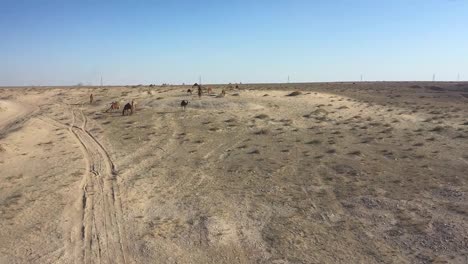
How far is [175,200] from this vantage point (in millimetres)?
14797

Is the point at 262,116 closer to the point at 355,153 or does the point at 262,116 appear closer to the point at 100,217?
the point at 355,153

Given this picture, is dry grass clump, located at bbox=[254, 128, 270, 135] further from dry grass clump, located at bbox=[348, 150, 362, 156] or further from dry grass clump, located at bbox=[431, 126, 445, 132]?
dry grass clump, located at bbox=[431, 126, 445, 132]

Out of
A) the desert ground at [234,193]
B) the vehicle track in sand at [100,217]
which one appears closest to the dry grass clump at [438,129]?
the desert ground at [234,193]

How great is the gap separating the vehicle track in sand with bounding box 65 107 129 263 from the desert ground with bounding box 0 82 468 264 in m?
0.05

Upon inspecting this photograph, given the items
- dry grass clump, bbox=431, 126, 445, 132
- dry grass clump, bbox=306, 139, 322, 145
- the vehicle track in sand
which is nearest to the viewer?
the vehicle track in sand

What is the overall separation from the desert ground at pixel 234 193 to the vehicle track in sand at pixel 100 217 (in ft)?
0.15

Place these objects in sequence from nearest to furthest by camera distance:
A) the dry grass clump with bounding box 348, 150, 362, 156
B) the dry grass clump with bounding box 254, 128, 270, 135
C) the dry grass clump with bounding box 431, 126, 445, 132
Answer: the dry grass clump with bounding box 348, 150, 362, 156
the dry grass clump with bounding box 254, 128, 270, 135
the dry grass clump with bounding box 431, 126, 445, 132

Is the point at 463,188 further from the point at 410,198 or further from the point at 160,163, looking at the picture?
the point at 160,163

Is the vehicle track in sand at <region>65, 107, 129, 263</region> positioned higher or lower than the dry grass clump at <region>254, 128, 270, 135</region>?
lower

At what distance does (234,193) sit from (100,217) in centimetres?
448

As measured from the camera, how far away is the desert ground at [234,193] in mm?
11078

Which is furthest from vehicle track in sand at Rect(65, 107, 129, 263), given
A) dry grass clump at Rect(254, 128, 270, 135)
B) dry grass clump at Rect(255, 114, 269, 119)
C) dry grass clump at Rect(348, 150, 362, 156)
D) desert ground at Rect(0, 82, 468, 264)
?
dry grass clump at Rect(255, 114, 269, 119)

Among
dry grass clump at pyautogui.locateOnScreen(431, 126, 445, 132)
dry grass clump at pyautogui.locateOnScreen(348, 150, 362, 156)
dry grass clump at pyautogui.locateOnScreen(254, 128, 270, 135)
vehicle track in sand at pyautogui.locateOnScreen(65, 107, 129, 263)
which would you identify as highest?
dry grass clump at pyautogui.locateOnScreen(431, 126, 445, 132)

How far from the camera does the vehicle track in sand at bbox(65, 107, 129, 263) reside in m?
10.7
